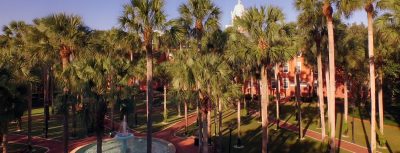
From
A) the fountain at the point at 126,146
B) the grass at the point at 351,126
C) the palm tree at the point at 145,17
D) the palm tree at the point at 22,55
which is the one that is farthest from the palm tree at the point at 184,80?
the grass at the point at 351,126

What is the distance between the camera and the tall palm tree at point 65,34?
2072cm

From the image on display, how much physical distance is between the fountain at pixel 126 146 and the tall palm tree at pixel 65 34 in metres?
8.69

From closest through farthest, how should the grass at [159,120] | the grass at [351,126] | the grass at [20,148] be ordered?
the grass at [351,126]
the grass at [20,148]
the grass at [159,120]

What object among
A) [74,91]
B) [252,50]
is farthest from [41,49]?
[252,50]

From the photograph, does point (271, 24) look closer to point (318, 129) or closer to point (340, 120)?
point (318, 129)

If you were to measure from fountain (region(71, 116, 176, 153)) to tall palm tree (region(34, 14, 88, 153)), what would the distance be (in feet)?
28.5

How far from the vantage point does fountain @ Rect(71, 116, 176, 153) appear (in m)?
29.6

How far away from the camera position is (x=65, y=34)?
20938 millimetres

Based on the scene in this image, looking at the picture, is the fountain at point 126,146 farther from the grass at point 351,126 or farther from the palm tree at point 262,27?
the grass at point 351,126

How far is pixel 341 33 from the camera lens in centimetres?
3266

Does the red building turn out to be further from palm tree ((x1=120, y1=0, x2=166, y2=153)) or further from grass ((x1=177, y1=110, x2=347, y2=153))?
palm tree ((x1=120, y1=0, x2=166, y2=153))

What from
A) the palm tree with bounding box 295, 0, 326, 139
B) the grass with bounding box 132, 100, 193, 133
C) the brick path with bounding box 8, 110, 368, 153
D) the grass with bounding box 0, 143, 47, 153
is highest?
the palm tree with bounding box 295, 0, 326, 139

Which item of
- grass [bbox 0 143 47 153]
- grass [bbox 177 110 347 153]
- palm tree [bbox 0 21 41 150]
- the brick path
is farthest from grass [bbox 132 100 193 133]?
palm tree [bbox 0 21 41 150]

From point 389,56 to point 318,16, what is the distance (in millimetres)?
14717
